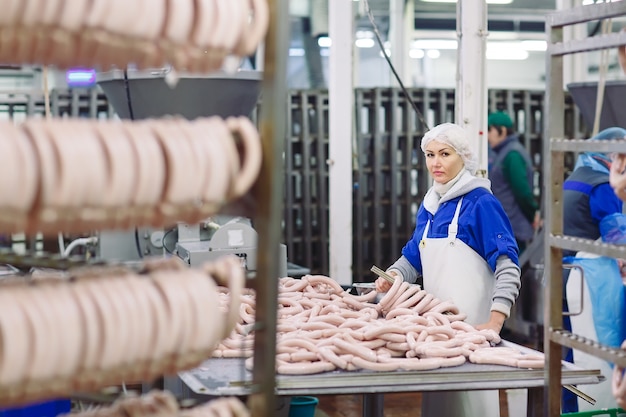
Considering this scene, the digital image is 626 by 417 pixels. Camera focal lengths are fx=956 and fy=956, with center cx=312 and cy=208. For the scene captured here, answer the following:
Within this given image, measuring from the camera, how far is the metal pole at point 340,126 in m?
7.78

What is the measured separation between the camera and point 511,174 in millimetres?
8625

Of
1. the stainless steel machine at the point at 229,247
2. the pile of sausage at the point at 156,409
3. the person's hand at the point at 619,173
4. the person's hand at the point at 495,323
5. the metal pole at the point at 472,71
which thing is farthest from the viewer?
the metal pole at the point at 472,71

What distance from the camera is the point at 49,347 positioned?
173 centimetres

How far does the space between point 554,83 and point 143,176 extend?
1921 mm

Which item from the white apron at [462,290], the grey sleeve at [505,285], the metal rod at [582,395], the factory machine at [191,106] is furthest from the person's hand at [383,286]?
the metal rod at [582,395]

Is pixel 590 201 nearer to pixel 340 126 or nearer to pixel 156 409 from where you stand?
pixel 340 126

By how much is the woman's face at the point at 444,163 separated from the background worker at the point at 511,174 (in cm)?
369

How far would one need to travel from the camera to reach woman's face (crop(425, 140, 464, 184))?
16.3ft

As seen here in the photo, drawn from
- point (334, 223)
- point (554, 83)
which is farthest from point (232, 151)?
point (334, 223)

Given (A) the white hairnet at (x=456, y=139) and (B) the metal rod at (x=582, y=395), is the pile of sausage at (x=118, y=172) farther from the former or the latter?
(A) the white hairnet at (x=456, y=139)

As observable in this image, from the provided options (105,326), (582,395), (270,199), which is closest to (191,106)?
(582,395)

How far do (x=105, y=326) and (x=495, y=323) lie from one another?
9.72 ft

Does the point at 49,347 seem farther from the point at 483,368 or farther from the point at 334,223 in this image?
the point at 334,223

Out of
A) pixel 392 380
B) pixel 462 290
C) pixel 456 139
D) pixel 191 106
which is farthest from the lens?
pixel 191 106
